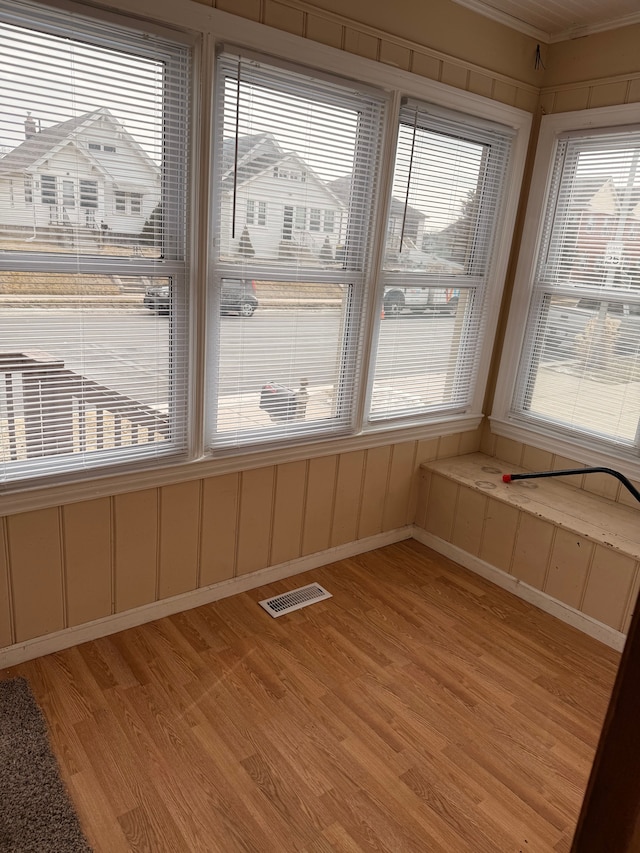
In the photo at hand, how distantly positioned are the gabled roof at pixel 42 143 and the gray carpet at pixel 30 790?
5.70 ft

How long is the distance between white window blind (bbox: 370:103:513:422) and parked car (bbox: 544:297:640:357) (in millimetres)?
384

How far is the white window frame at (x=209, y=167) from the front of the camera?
2131mm

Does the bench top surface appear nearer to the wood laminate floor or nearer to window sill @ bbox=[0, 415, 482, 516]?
window sill @ bbox=[0, 415, 482, 516]

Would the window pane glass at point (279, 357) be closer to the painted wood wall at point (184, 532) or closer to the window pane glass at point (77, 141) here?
the painted wood wall at point (184, 532)

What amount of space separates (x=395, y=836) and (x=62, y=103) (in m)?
2.40

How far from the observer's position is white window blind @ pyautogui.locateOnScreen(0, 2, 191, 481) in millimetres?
1909

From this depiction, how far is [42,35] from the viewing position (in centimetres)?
187

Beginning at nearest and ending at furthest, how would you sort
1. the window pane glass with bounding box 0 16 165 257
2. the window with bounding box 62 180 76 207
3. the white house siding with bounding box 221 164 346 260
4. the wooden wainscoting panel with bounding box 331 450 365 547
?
the window pane glass with bounding box 0 16 165 257
the window with bounding box 62 180 76 207
the white house siding with bounding box 221 164 346 260
the wooden wainscoting panel with bounding box 331 450 365 547

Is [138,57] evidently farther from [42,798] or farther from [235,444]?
[42,798]

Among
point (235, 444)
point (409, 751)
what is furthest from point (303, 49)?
point (409, 751)

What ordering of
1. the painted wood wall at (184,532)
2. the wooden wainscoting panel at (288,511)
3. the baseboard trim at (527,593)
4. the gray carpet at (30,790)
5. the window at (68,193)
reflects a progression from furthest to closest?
the wooden wainscoting panel at (288,511), the baseboard trim at (527,593), the painted wood wall at (184,532), the window at (68,193), the gray carpet at (30,790)

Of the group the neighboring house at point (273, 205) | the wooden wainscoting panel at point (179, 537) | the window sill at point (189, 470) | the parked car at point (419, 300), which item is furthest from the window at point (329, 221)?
the wooden wainscoting panel at point (179, 537)

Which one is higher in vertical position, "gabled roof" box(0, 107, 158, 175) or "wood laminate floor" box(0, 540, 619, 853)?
"gabled roof" box(0, 107, 158, 175)

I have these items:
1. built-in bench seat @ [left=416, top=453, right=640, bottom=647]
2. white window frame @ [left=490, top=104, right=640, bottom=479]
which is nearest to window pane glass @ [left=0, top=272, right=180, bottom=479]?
built-in bench seat @ [left=416, top=453, right=640, bottom=647]
